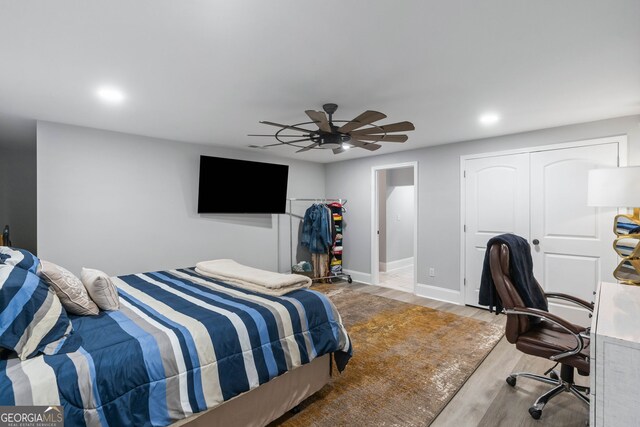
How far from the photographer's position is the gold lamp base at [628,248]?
2.43 meters

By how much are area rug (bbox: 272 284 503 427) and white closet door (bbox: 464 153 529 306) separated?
35.4 inches

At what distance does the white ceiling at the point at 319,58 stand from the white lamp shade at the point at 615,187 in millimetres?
675

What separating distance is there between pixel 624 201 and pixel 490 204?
171 cm

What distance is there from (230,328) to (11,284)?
101 centimetres

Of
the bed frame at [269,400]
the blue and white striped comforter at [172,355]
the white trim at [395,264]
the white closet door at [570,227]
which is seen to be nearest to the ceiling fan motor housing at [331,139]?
the blue and white striped comforter at [172,355]

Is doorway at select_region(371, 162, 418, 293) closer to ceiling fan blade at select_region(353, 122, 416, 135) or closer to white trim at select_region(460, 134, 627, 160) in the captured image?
white trim at select_region(460, 134, 627, 160)

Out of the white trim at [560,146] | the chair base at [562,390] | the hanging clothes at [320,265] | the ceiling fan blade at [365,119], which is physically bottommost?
the chair base at [562,390]

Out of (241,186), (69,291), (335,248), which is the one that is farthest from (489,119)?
(69,291)

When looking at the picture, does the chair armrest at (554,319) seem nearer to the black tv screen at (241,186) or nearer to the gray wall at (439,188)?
the gray wall at (439,188)

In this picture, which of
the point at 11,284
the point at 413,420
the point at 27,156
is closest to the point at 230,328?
the point at 11,284

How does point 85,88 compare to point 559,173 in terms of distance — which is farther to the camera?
point 559,173

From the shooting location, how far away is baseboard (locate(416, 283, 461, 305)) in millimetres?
4371

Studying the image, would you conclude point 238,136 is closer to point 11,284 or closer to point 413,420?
point 11,284

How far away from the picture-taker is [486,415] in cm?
→ 202
